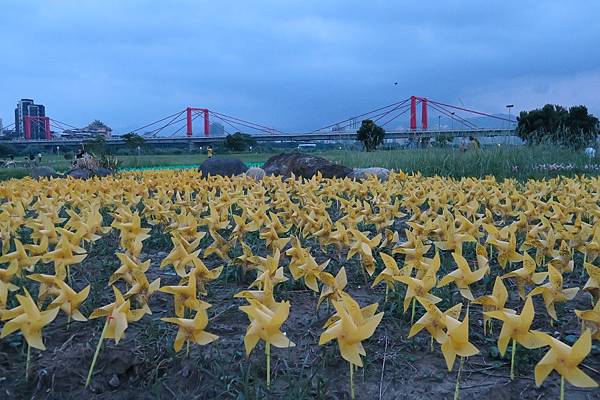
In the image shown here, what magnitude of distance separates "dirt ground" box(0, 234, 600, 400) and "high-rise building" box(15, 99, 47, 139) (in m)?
59.4

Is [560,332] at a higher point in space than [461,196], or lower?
lower

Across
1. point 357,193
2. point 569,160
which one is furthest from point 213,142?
point 357,193

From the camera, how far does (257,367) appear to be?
1.46m

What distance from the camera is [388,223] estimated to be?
8.87ft

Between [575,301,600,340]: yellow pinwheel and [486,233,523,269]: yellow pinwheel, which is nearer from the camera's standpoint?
[575,301,600,340]: yellow pinwheel

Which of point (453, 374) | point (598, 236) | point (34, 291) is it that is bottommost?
point (453, 374)

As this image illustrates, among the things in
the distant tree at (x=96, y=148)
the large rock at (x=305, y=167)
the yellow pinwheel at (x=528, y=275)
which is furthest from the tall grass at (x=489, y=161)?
the yellow pinwheel at (x=528, y=275)

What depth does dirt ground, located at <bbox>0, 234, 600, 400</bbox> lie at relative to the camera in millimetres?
1363

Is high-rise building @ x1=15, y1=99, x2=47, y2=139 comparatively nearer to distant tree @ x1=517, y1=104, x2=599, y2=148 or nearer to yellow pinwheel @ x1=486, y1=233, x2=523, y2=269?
distant tree @ x1=517, y1=104, x2=599, y2=148

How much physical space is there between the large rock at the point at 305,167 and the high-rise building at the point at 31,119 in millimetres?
53178

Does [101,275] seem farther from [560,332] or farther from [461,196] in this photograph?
[461,196]

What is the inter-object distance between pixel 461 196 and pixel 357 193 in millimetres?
1140

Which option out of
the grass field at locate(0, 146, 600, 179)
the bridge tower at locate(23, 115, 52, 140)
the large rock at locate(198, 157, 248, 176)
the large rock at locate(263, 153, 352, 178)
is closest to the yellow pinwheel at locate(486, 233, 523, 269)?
the large rock at locate(263, 153, 352, 178)

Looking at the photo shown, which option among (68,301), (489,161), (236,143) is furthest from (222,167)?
(236,143)
